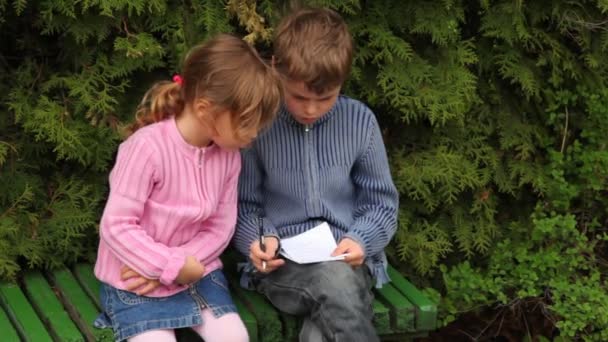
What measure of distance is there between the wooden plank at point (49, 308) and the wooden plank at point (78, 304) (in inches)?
1.1

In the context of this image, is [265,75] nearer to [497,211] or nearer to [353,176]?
[353,176]

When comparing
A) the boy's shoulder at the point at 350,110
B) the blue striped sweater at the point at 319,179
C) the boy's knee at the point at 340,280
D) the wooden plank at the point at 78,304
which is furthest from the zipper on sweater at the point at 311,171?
the wooden plank at the point at 78,304

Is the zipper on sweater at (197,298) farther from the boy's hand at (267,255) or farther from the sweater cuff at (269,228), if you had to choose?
the sweater cuff at (269,228)

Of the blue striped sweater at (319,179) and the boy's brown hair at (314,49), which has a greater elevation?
the boy's brown hair at (314,49)

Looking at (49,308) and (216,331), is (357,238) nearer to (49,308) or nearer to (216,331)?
(216,331)

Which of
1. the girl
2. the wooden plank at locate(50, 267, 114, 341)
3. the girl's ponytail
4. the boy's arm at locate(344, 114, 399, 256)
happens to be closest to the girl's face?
the girl

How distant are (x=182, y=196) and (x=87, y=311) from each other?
0.53 metres

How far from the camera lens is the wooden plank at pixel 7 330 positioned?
9.67 ft

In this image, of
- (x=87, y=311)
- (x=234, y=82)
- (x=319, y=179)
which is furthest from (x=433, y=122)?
(x=87, y=311)

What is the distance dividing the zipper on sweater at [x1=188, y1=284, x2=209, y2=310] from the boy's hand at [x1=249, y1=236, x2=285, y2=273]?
0.22 metres

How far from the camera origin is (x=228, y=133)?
2861 millimetres

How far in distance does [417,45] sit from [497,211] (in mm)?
803

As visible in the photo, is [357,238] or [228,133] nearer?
[228,133]

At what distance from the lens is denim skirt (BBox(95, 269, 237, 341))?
2.89m
